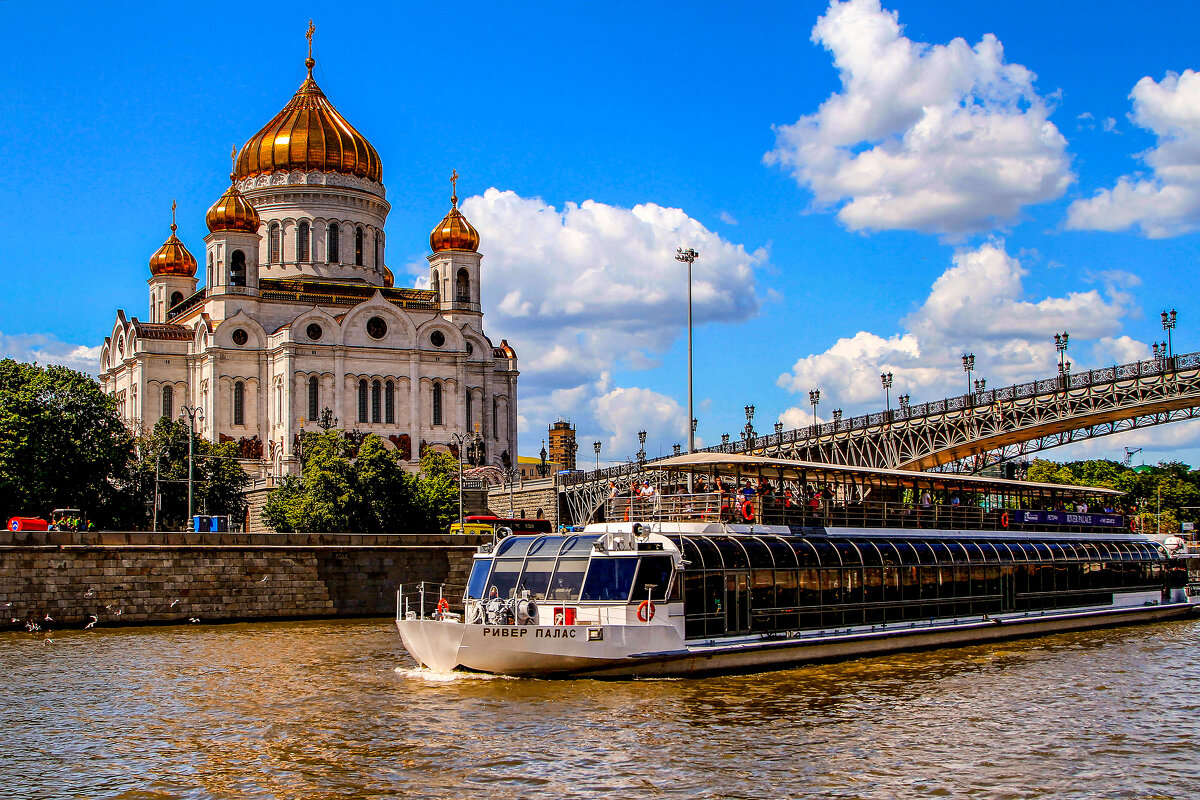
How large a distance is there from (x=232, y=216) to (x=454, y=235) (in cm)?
1632

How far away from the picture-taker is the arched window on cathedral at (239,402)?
8706 centimetres

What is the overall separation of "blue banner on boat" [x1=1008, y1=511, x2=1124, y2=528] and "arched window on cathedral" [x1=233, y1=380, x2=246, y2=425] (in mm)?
59969

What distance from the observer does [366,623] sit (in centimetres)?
4075

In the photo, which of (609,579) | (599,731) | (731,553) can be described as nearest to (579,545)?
(609,579)

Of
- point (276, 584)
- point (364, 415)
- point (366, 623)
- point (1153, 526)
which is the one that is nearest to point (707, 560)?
point (366, 623)

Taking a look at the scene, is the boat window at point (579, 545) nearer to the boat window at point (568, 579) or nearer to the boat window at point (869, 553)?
the boat window at point (568, 579)

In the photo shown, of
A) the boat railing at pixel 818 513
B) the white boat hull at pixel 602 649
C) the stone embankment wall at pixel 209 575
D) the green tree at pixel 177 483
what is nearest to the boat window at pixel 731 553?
the boat railing at pixel 818 513

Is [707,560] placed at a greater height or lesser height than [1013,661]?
greater

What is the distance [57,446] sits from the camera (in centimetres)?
5431

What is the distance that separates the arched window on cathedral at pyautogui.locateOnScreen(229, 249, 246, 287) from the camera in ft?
289

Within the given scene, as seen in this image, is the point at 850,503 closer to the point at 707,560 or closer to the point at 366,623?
the point at 707,560

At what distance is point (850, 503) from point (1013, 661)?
5026 millimetres

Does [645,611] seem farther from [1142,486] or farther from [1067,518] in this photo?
[1142,486]

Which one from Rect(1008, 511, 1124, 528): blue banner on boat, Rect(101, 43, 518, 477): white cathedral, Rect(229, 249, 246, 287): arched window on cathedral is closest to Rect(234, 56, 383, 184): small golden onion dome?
Rect(101, 43, 518, 477): white cathedral
